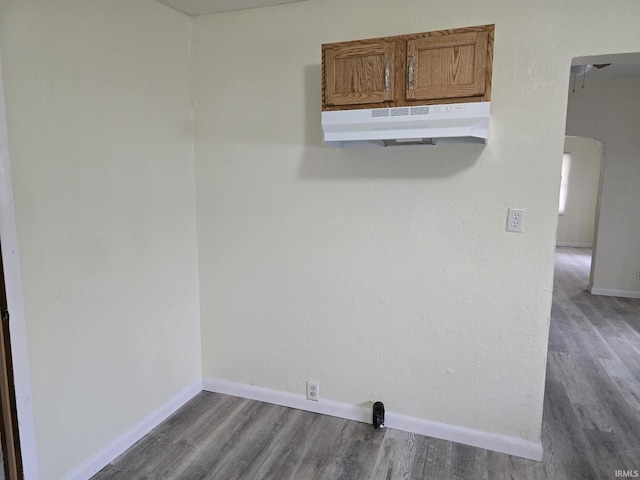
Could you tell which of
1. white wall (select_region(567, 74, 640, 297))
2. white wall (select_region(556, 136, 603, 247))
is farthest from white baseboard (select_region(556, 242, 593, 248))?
white wall (select_region(567, 74, 640, 297))

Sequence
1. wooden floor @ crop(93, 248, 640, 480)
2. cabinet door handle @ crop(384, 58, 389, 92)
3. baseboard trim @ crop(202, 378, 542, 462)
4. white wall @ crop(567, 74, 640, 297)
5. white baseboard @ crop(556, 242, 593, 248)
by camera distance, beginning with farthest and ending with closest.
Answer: white baseboard @ crop(556, 242, 593, 248) → white wall @ crop(567, 74, 640, 297) → baseboard trim @ crop(202, 378, 542, 462) → wooden floor @ crop(93, 248, 640, 480) → cabinet door handle @ crop(384, 58, 389, 92)

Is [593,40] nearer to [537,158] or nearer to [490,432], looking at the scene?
[537,158]

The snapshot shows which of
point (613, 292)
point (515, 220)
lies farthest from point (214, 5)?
point (613, 292)

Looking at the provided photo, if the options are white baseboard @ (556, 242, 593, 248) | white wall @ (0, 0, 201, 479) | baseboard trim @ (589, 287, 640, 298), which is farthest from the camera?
white baseboard @ (556, 242, 593, 248)

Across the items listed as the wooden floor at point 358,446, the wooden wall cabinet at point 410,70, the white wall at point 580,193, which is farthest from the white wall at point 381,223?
the white wall at point 580,193

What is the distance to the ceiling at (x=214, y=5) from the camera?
96.3 inches

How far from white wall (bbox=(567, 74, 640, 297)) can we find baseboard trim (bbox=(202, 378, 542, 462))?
426 cm

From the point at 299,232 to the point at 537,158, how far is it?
1.38 m

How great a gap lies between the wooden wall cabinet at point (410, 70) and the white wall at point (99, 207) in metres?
1.05

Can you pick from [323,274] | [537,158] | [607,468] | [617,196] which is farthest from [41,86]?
[617,196]

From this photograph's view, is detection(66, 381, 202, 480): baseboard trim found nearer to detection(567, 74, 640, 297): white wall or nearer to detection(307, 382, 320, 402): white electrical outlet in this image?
detection(307, 382, 320, 402): white electrical outlet

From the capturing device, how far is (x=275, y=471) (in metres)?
2.21

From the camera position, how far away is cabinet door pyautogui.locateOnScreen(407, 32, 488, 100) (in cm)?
194

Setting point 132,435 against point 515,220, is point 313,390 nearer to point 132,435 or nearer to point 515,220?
point 132,435
